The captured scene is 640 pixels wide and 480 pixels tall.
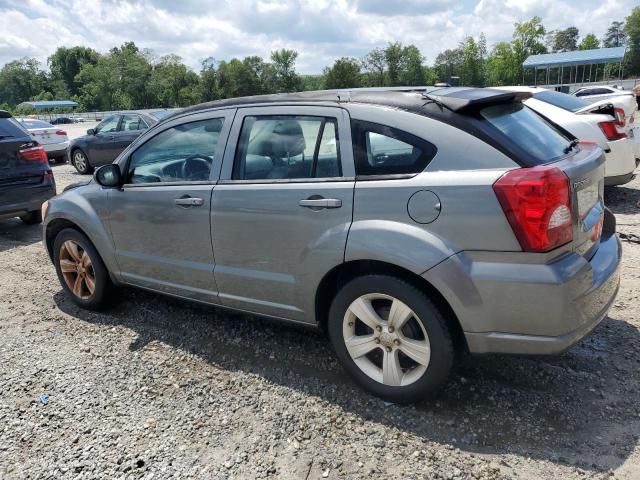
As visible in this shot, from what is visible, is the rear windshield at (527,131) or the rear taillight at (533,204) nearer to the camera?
the rear taillight at (533,204)

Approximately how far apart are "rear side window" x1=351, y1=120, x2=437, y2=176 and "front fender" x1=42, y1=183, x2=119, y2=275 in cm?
225

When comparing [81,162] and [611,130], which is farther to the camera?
[81,162]

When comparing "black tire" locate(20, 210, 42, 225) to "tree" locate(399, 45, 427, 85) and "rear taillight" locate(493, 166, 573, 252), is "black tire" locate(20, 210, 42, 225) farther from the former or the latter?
"tree" locate(399, 45, 427, 85)

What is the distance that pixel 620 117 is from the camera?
22.7 ft

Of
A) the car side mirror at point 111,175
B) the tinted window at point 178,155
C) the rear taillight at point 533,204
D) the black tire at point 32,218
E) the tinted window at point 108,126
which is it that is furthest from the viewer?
the tinted window at point 108,126

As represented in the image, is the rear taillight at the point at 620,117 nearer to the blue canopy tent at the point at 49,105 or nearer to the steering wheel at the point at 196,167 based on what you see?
the steering wheel at the point at 196,167

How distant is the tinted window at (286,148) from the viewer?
3.04 meters

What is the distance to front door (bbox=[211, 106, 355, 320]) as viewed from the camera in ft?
9.71

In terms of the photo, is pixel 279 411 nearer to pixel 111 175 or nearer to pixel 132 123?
pixel 111 175

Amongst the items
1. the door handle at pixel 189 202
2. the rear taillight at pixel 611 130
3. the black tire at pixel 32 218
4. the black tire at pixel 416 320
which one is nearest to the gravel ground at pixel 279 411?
the black tire at pixel 416 320

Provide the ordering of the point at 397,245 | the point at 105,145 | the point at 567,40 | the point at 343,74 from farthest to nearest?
the point at 567,40 < the point at 343,74 < the point at 105,145 < the point at 397,245

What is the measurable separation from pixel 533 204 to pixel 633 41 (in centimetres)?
10682

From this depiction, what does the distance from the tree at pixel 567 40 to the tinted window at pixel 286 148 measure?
121m

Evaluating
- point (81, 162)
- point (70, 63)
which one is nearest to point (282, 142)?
point (81, 162)
